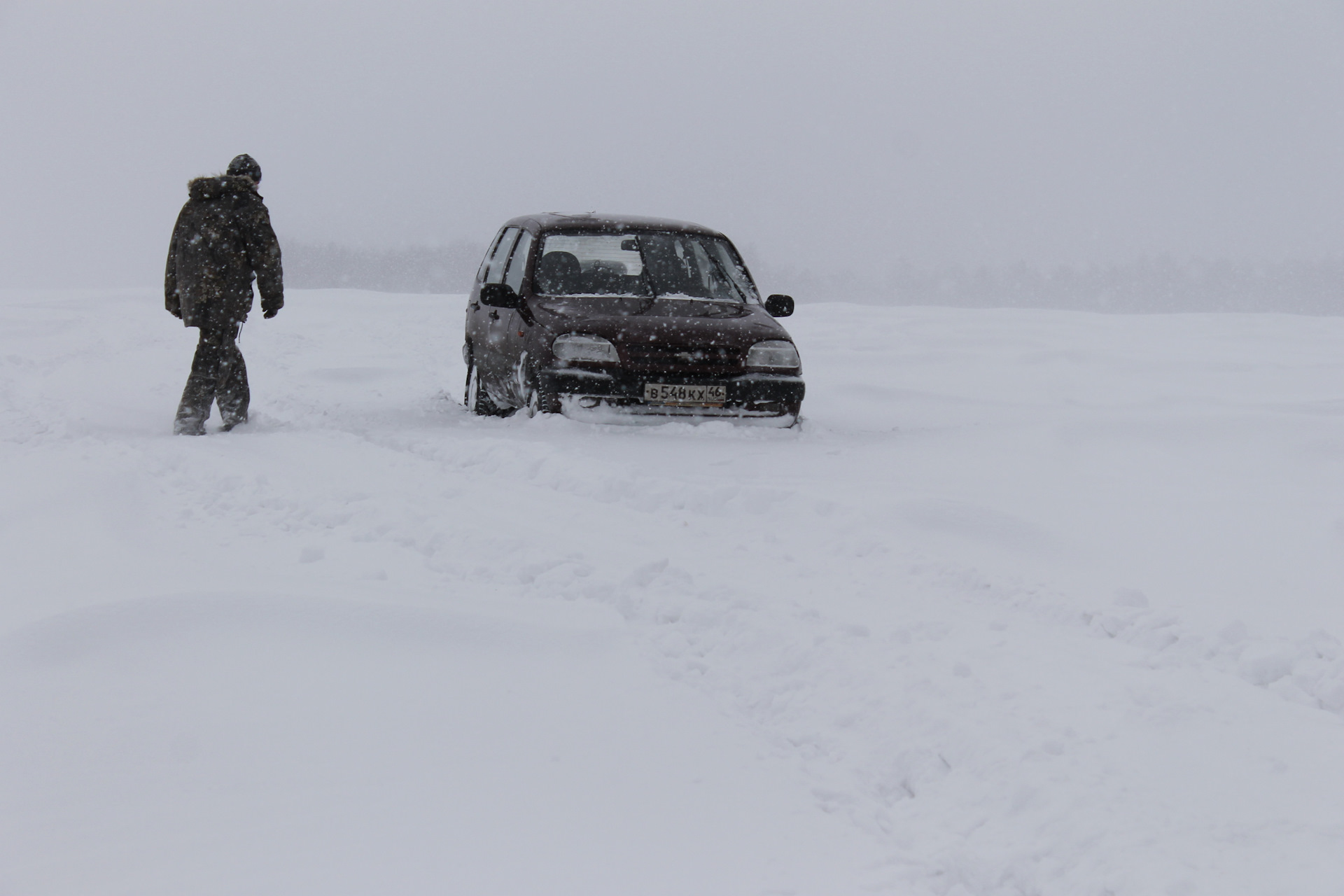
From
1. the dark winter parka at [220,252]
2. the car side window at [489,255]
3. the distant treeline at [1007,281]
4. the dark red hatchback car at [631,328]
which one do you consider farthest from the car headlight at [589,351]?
the distant treeline at [1007,281]

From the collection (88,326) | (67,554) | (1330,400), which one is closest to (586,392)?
(67,554)

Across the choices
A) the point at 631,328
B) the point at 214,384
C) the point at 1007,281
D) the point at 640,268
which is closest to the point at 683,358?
the point at 631,328

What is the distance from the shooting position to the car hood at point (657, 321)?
653 cm

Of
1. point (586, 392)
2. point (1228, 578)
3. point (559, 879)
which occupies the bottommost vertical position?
point (559, 879)

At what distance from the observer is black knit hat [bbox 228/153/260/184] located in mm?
7684

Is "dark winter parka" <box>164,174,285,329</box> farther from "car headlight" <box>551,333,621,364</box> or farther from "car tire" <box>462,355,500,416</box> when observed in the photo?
"car headlight" <box>551,333,621,364</box>

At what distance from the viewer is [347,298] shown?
2314cm

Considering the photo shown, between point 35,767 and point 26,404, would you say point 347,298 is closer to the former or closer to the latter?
point 26,404

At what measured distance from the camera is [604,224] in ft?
24.7

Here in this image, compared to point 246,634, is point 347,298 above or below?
above

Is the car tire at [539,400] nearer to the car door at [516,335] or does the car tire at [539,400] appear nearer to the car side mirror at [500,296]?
the car door at [516,335]

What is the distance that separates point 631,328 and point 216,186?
11.1ft

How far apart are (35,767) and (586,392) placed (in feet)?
13.8

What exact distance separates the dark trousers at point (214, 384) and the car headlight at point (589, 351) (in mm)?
2633
